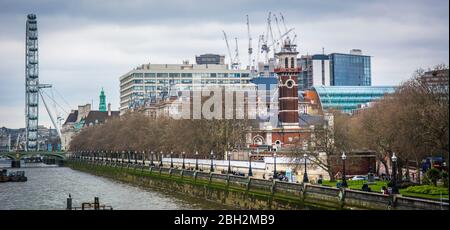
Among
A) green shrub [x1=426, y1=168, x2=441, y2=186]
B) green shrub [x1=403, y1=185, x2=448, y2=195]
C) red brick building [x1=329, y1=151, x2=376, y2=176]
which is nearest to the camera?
green shrub [x1=403, y1=185, x2=448, y2=195]


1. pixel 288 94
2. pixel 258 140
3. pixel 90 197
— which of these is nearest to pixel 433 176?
pixel 90 197

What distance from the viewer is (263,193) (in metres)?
60.2

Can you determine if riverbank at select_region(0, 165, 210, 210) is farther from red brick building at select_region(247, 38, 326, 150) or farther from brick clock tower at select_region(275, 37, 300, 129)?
brick clock tower at select_region(275, 37, 300, 129)

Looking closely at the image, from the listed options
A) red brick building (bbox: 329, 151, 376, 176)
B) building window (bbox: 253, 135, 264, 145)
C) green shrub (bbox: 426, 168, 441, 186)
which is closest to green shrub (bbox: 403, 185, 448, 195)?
green shrub (bbox: 426, 168, 441, 186)

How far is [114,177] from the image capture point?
4983 inches

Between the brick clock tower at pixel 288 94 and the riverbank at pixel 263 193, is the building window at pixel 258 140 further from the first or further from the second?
the riverbank at pixel 263 193

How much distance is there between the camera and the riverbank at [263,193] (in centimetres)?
4331

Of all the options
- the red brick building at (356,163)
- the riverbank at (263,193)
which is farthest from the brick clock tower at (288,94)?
the red brick building at (356,163)

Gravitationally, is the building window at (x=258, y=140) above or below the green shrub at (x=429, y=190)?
above

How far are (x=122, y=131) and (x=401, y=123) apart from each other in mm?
95844

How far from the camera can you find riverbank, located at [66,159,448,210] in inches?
1705

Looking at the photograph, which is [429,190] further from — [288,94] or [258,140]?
[258,140]

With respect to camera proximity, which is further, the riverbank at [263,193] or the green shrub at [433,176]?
the green shrub at [433,176]
